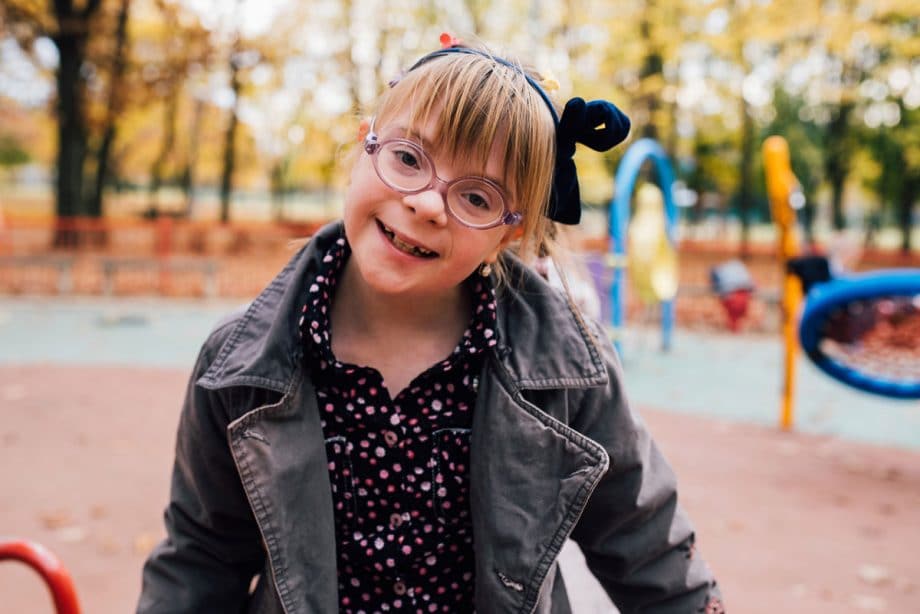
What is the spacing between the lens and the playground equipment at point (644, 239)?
7395mm

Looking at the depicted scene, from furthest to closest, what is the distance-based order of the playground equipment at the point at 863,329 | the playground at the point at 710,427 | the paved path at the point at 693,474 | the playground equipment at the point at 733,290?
the playground equipment at the point at 733,290 < the playground equipment at the point at 863,329 < the playground at the point at 710,427 < the paved path at the point at 693,474

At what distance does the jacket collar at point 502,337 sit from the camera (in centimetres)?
139

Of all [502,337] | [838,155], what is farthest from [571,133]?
[838,155]

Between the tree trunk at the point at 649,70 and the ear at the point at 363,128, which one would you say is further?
the tree trunk at the point at 649,70

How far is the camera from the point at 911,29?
67.2 ft

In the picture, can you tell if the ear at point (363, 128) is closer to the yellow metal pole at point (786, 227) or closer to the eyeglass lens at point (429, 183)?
the eyeglass lens at point (429, 183)

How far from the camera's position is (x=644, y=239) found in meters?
8.35

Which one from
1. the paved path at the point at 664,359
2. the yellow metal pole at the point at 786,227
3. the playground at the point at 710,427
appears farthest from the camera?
the paved path at the point at 664,359

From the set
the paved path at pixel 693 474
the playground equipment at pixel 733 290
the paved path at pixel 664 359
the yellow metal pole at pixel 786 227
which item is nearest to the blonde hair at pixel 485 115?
the paved path at pixel 693 474

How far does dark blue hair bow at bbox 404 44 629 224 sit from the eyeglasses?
148mm

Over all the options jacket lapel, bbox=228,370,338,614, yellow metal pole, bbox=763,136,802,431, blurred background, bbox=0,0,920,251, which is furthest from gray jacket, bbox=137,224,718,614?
blurred background, bbox=0,0,920,251

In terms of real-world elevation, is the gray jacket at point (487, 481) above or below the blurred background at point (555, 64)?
below

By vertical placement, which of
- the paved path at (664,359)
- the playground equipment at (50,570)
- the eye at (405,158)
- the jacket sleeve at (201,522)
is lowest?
the paved path at (664,359)

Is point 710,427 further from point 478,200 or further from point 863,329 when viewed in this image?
point 478,200
